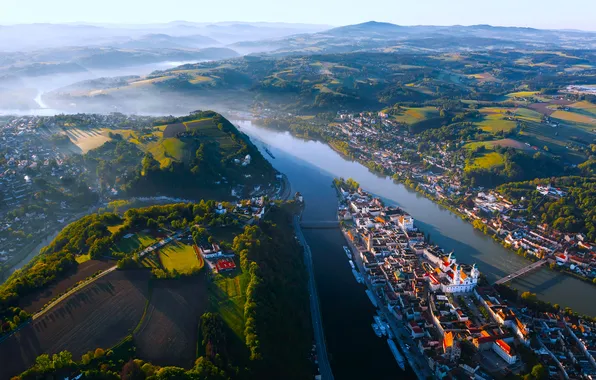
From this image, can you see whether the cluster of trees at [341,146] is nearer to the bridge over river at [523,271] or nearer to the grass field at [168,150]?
the grass field at [168,150]

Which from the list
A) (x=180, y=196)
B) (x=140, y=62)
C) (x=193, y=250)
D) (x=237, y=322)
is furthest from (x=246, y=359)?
(x=140, y=62)

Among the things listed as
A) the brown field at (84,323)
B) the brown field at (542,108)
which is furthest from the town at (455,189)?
the brown field at (84,323)

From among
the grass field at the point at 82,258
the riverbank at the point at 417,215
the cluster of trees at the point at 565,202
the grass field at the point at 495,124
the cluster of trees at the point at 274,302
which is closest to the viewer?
the cluster of trees at the point at 274,302

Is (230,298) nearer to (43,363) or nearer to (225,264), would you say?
Result: (225,264)

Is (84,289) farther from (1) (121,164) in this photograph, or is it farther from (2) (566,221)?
(2) (566,221)

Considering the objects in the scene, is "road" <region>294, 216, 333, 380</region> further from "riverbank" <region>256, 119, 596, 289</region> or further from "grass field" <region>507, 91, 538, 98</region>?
"grass field" <region>507, 91, 538, 98</region>

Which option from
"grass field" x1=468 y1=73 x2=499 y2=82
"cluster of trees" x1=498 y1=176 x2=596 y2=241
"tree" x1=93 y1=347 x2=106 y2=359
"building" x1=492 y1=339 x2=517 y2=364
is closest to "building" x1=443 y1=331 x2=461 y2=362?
"building" x1=492 y1=339 x2=517 y2=364
